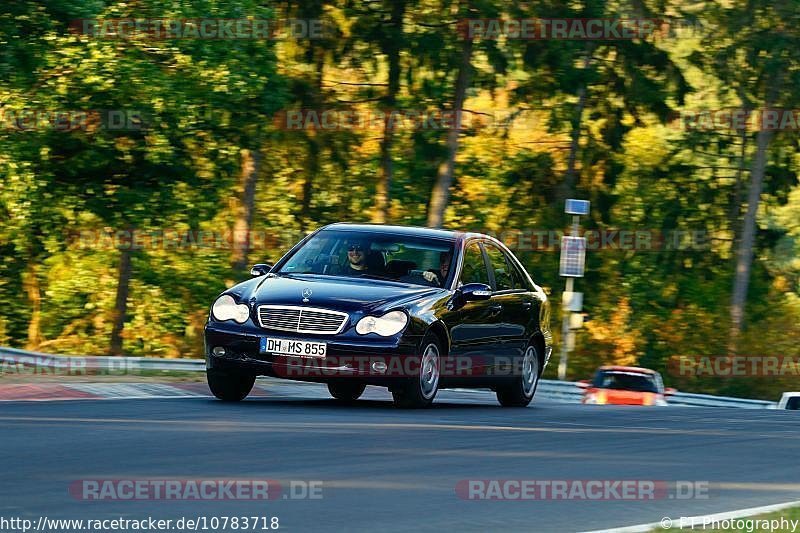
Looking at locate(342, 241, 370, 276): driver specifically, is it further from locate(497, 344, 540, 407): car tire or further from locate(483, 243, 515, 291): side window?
locate(497, 344, 540, 407): car tire

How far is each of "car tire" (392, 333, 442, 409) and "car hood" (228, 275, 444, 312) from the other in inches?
18.1

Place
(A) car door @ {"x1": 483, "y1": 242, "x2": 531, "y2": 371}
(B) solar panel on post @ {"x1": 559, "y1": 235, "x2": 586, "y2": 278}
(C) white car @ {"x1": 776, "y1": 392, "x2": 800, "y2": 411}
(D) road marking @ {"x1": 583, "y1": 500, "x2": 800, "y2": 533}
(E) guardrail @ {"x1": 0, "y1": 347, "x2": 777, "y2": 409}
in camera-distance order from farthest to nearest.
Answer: (B) solar panel on post @ {"x1": 559, "y1": 235, "x2": 586, "y2": 278} < (C) white car @ {"x1": 776, "y1": 392, "x2": 800, "y2": 411} < (E) guardrail @ {"x1": 0, "y1": 347, "x2": 777, "y2": 409} < (A) car door @ {"x1": 483, "y1": 242, "x2": 531, "y2": 371} < (D) road marking @ {"x1": 583, "y1": 500, "x2": 800, "y2": 533}

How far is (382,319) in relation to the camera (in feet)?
43.9

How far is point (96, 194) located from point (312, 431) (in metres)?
25.2

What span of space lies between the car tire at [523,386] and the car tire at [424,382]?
6.36ft

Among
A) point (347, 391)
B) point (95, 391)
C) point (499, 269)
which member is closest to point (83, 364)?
point (347, 391)

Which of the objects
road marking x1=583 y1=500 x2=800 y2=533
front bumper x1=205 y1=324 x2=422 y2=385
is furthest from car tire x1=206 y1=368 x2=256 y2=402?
road marking x1=583 y1=500 x2=800 y2=533

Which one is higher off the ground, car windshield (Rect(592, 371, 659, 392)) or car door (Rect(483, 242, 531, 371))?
car door (Rect(483, 242, 531, 371))

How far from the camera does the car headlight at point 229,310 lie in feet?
44.5

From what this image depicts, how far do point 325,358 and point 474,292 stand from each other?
1939 mm

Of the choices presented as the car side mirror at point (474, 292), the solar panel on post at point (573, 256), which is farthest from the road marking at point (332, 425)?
the solar panel on post at point (573, 256)

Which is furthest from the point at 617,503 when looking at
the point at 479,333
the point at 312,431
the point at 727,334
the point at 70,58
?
the point at 727,334

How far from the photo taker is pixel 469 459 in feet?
33.8

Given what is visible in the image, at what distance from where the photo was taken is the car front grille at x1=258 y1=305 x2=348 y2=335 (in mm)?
13352
